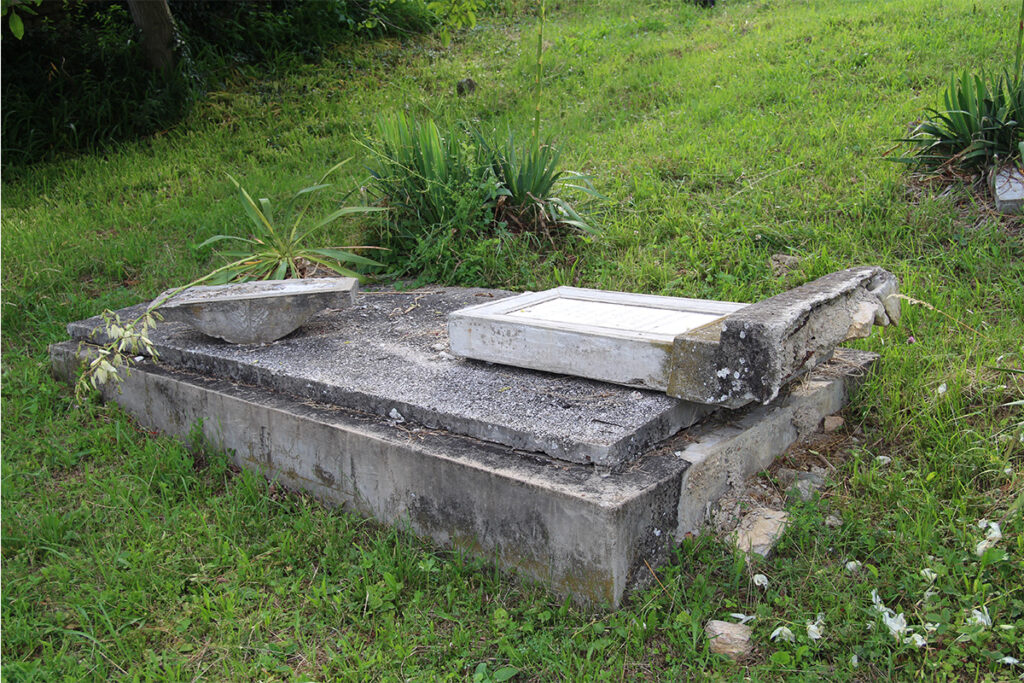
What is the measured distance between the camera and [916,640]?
6.00 feet

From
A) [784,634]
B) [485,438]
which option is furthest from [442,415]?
[784,634]

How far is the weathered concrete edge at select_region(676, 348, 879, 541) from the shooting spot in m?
2.29

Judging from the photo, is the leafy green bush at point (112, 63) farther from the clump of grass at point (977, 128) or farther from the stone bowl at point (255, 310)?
the stone bowl at point (255, 310)

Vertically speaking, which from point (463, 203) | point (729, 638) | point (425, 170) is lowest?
point (729, 638)

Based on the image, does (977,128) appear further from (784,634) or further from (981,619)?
(784,634)

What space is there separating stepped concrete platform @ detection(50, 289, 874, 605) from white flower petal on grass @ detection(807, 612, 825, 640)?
1.40ft

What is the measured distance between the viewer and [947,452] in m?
2.48

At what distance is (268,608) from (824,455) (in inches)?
73.3

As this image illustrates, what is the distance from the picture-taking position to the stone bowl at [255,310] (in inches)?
128

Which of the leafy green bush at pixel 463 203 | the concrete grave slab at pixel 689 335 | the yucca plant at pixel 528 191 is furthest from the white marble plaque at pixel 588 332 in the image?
the yucca plant at pixel 528 191

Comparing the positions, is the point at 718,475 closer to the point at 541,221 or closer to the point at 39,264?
the point at 541,221

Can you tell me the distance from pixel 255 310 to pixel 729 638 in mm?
2246

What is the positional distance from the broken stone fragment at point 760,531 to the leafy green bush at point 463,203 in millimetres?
2186

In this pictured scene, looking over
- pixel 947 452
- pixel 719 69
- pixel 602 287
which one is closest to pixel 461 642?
pixel 947 452
